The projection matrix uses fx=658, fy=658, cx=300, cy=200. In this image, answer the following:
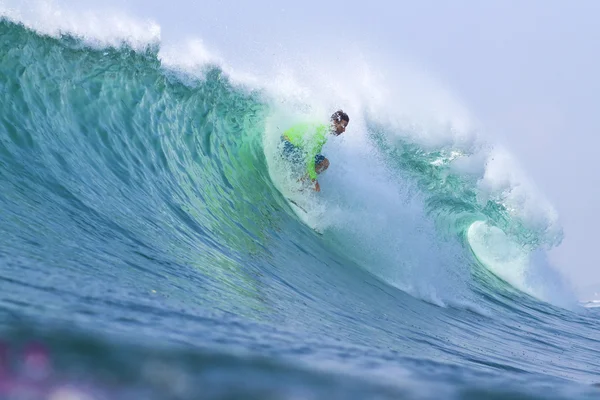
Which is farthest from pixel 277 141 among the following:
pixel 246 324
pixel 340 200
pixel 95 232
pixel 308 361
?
pixel 308 361

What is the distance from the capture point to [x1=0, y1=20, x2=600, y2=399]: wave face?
1.92m

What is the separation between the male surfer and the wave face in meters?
0.58

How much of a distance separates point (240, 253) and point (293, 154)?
3963mm

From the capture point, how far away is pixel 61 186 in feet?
18.6

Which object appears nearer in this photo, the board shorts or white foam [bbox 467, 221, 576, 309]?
the board shorts

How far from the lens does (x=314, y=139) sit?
945cm

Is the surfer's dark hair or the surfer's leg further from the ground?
the surfer's dark hair

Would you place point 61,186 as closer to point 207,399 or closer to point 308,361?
point 308,361

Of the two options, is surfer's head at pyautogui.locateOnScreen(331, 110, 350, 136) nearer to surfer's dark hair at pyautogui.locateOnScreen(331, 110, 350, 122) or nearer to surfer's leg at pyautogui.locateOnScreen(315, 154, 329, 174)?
surfer's dark hair at pyautogui.locateOnScreen(331, 110, 350, 122)

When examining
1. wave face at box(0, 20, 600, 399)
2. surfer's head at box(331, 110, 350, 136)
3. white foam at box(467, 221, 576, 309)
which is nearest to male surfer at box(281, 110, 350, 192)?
surfer's head at box(331, 110, 350, 136)

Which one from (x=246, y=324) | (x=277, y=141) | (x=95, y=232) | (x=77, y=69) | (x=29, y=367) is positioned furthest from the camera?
(x=277, y=141)

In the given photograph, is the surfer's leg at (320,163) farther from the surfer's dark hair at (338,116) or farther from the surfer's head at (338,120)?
the surfer's dark hair at (338,116)

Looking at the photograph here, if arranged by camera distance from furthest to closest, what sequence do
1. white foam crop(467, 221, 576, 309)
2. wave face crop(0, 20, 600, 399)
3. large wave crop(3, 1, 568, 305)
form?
1. white foam crop(467, 221, 576, 309)
2. large wave crop(3, 1, 568, 305)
3. wave face crop(0, 20, 600, 399)

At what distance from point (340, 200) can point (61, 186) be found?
5.09 metres
